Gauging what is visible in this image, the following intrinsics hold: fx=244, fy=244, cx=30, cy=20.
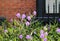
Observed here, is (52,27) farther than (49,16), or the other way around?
(49,16)

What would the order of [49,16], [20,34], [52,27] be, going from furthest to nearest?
[49,16]
[52,27]
[20,34]

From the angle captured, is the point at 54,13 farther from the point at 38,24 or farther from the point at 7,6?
the point at 7,6

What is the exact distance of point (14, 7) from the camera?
6105 mm

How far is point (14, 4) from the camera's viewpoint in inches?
241

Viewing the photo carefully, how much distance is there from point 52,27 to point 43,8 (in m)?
1.09

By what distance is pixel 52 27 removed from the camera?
5.18 metres

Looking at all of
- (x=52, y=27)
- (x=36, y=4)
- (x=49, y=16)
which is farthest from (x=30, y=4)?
(x=52, y=27)

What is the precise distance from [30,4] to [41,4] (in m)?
0.29

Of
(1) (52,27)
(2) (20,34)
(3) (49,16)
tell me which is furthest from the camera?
(3) (49,16)

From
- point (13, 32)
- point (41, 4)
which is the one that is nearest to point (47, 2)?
point (41, 4)

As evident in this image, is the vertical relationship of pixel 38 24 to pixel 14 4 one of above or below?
below

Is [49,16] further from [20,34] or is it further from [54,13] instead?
[20,34]

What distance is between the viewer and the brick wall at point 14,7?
20.0 feet

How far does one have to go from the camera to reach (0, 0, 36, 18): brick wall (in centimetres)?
610
